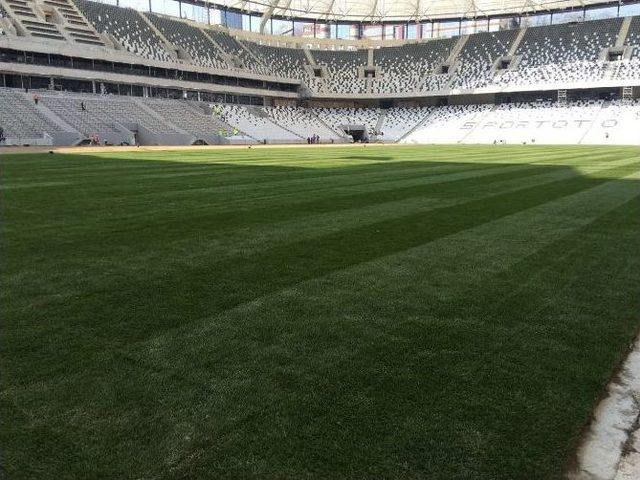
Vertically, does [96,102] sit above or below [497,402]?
above

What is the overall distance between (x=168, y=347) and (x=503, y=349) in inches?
94.2

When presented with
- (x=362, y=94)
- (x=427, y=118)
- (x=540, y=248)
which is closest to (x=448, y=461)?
(x=540, y=248)

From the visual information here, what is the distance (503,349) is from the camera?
12.5 ft

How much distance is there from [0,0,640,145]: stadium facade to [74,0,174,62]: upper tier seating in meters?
0.18

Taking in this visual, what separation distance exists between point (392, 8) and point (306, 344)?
3259 inches

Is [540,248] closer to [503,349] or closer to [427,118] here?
[503,349]

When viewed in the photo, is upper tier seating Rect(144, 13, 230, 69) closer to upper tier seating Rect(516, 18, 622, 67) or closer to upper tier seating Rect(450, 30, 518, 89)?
upper tier seating Rect(450, 30, 518, 89)

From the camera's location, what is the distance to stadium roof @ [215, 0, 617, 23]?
72188 mm

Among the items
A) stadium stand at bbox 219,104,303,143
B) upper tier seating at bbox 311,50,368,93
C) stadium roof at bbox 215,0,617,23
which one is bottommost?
stadium stand at bbox 219,104,303,143

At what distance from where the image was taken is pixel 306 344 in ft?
12.7

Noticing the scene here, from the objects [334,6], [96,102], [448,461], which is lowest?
[448,461]

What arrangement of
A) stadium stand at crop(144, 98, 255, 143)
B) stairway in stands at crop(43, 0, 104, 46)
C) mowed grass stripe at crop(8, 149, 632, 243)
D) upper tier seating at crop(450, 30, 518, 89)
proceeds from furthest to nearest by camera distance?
upper tier seating at crop(450, 30, 518, 89)
stairway in stands at crop(43, 0, 104, 46)
stadium stand at crop(144, 98, 255, 143)
mowed grass stripe at crop(8, 149, 632, 243)

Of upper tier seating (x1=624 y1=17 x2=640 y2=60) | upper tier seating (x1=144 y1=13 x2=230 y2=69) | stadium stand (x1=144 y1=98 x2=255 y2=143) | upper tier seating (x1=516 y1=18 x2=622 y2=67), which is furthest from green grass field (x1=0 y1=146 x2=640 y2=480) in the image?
upper tier seating (x1=516 y1=18 x2=622 y2=67)

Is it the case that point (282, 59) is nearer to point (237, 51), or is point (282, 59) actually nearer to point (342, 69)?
point (237, 51)
